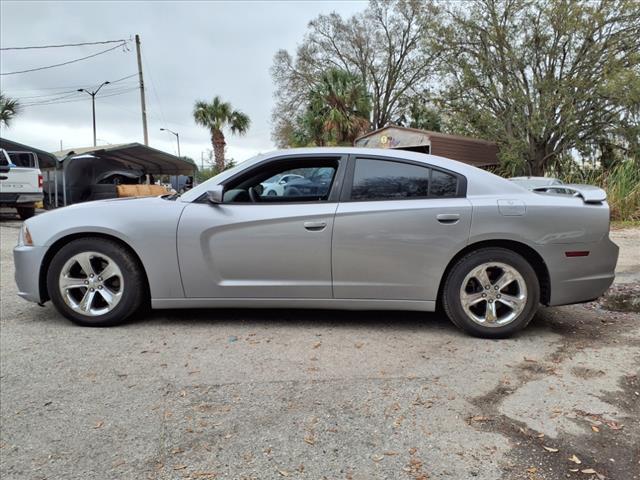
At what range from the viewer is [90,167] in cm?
2064

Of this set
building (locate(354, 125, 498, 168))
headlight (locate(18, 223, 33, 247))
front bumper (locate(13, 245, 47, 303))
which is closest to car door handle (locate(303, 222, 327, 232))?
front bumper (locate(13, 245, 47, 303))

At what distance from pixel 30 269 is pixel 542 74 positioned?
15735mm

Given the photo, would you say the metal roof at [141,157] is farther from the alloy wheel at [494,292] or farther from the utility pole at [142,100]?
the alloy wheel at [494,292]

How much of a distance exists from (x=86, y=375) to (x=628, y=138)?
1601 cm

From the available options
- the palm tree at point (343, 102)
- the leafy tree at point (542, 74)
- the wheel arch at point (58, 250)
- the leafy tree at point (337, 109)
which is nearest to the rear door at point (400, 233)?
the wheel arch at point (58, 250)

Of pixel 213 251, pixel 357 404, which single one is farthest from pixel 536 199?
pixel 213 251

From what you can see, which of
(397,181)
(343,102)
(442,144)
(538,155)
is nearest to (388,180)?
(397,181)

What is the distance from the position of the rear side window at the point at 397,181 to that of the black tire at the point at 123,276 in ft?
6.08

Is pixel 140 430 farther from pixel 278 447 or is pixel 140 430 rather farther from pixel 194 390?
pixel 278 447

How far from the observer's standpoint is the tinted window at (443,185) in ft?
12.1

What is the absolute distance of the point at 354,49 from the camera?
109ft

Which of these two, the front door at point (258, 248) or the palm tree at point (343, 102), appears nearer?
the front door at point (258, 248)

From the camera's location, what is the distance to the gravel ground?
6.81ft

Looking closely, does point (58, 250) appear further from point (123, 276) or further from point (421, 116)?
point (421, 116)
